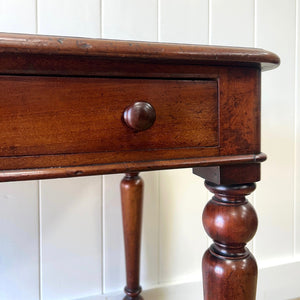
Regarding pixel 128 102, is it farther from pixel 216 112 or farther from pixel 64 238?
pixel 64 238

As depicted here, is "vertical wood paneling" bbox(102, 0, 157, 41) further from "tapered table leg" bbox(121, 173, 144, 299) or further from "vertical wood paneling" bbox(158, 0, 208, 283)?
"tapered table leg" bbox(121, 173, 144, 299)

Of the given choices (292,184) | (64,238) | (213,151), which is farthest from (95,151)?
(292,184)

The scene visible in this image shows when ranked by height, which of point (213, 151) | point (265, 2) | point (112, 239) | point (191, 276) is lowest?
point (191, 276)

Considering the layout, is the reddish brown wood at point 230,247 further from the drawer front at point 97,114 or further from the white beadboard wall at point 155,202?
Answer: the white beadboard wall at point 155,202

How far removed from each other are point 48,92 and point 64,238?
1.78ft

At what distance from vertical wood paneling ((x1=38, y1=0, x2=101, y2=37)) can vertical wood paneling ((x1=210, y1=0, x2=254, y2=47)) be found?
1.08ft

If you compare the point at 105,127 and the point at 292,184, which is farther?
the point at 292,184

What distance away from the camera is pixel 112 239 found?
0.80m

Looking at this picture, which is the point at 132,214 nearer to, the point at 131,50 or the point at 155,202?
the point at 155,202

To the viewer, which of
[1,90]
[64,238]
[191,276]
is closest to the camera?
[1,90]

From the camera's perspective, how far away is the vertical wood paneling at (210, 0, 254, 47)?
2.78 feet

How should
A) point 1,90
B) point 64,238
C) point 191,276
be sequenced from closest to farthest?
point 1,90, point 64,238, point 191,276

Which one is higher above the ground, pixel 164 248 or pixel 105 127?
pixel 105 127

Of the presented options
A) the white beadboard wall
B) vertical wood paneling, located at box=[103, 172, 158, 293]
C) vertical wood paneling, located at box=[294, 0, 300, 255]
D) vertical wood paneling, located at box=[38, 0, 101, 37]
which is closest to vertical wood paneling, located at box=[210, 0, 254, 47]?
the white beadboard wall
